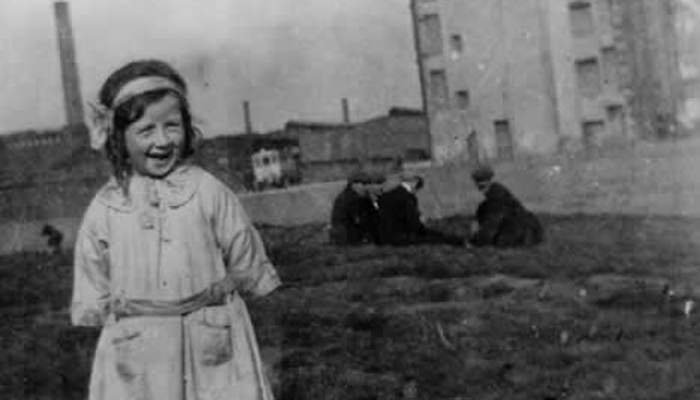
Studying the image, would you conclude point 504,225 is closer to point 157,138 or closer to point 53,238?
point 53,238

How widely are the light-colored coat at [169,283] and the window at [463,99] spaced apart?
17352 mm

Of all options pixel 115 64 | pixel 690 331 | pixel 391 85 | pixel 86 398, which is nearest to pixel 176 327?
pixel 86 398

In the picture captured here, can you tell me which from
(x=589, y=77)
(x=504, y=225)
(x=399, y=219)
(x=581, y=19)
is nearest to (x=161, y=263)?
(x=399, y=219)

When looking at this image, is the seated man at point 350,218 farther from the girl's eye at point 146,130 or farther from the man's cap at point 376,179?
the girl's eye at point 146,130

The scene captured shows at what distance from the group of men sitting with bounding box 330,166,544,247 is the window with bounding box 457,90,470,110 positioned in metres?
11.6

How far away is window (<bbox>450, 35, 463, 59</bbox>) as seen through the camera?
18.5 metres

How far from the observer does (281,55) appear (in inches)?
299

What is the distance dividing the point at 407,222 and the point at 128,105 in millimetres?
5722

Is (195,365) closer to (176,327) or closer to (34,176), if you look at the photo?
(176,327)

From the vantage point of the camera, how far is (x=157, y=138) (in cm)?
279

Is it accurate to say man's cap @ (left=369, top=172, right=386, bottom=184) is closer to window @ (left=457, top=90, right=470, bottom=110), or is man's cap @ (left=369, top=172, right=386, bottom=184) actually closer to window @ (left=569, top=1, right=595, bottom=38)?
window @ (left=457, top=90, right=470, bottom=110)

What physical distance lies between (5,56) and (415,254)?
3.26 meters

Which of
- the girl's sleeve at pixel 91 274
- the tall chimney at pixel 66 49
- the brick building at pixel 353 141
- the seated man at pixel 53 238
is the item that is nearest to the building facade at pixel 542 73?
the brick building at pixel 353 141

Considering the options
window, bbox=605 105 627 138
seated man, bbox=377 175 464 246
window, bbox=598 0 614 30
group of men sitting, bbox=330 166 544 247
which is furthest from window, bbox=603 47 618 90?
seated man, bbox=377 175 464 246
